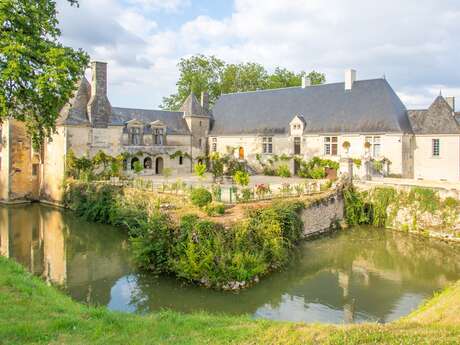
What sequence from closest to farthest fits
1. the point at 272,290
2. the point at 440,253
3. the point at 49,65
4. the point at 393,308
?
1. the point at 393,308
2. the point at 272,290
3. the point at 49,65
4. the point at 440,253

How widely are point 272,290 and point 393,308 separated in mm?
3098

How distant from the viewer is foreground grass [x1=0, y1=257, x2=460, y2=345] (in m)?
5.70

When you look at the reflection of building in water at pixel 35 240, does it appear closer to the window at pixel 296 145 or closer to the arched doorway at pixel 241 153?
the arched doorway at pixel 241 153

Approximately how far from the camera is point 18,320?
6477mm

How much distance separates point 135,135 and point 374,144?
47.4ft

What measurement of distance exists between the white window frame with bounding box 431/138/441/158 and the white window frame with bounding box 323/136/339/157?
5.16 metres

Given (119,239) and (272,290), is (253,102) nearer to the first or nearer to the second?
(119,239)

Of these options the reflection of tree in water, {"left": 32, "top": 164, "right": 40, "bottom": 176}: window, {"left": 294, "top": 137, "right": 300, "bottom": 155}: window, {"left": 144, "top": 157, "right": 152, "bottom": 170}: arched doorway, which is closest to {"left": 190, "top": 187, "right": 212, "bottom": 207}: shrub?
the reflection of tree in water

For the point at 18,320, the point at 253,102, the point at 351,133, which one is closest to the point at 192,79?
the point at 253,102

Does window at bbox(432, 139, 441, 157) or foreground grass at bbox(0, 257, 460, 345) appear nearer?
foreground grass at bbox(0, 257, 460, 345)

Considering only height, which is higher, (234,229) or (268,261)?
(234,229)

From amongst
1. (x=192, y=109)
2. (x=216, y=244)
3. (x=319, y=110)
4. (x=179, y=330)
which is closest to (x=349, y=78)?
(x=319, y=110)

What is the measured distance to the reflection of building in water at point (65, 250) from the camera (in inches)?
500

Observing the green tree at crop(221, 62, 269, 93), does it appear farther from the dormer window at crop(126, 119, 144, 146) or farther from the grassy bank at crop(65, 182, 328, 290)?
the grassy bank at crop(65, 182, 328, 290)
